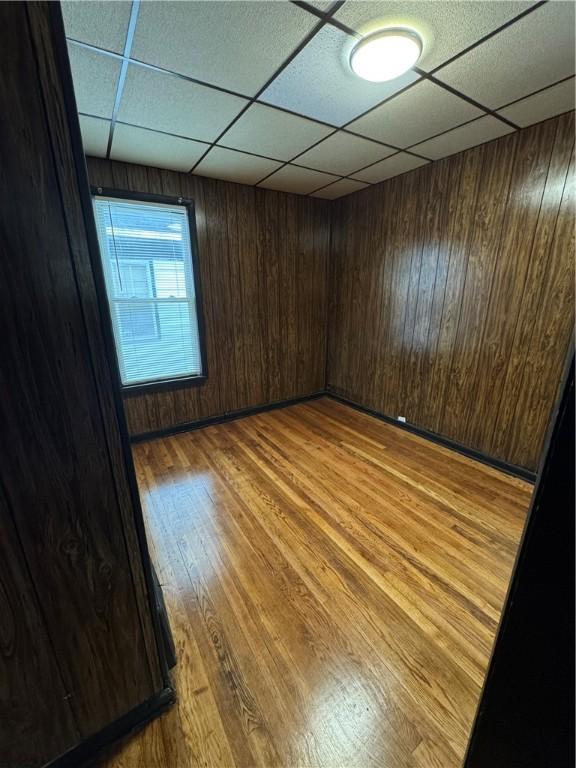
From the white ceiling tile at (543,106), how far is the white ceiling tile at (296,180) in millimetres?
1518

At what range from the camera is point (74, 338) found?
73cm

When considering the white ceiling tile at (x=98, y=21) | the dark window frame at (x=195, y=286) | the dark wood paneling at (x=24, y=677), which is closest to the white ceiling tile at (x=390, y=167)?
the dark window frame at (x=195, y=286)

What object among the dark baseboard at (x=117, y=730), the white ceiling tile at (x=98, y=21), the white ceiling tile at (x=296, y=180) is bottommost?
the dark baseboard at (x=117, y=730)

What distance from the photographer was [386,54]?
1.39 meters

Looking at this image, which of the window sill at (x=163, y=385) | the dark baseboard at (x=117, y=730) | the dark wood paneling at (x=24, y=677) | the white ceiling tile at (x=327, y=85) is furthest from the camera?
the window sill at (x=163, y=385)

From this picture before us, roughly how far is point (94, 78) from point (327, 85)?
1.23 meters

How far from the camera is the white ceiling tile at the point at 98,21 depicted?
3.76 ft

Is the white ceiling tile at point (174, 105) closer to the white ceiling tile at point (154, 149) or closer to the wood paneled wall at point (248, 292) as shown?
the white ceiling tile at point (154, 149)

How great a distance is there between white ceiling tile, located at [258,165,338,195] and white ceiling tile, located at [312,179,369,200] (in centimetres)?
13

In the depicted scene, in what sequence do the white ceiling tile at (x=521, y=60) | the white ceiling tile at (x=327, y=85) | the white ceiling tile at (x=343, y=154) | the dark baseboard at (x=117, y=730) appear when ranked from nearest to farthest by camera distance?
the dark baseboard at (x=117, y=730) → the white ceiling tile at (x=521, y=60) → the white ceiling tile at (x=327, y=85) → the white ceiling tile at (x=343, y=154)

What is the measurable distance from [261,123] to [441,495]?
2.96 meters

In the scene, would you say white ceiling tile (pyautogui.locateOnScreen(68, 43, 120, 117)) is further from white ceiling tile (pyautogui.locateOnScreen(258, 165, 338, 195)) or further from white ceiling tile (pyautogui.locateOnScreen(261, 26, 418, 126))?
white ceiling tile (pyautogui.locateOnScreen(258, 165, 338, 195))

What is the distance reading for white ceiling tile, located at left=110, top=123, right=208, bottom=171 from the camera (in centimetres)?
213

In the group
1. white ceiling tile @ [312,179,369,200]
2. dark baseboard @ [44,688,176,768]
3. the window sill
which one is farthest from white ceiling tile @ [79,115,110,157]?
dark baseboard @ [44,688,176,768]
